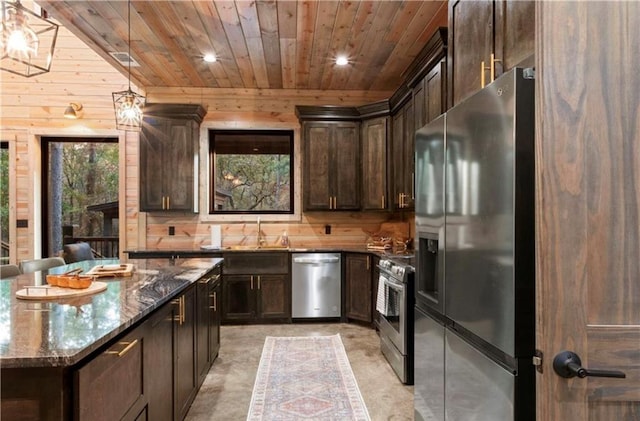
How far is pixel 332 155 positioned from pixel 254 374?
277 cm

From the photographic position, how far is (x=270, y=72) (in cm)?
449

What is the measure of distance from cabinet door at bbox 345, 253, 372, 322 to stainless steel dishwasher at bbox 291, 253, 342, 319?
0.48 ft

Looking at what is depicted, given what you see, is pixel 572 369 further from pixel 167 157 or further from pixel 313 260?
pixel 167 157

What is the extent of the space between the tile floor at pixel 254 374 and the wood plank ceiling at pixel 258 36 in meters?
3.02

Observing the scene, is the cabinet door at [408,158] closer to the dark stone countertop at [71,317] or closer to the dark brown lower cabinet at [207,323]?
the dark brown lower cabinet at [207,323]

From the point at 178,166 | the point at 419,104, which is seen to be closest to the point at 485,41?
the point at 419,104

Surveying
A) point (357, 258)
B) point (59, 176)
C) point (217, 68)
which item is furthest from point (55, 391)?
point (59, 176)

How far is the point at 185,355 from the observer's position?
232 centimetres

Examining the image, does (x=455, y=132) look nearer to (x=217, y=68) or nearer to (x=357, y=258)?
A: (x=357, y=258)

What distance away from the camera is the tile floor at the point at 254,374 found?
2.48m

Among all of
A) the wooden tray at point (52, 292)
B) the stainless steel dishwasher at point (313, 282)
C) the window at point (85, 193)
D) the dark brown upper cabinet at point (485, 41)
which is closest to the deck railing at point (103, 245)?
the window at point (85, 193)

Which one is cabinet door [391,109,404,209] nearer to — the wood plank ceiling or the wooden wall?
the wood plank ceiling

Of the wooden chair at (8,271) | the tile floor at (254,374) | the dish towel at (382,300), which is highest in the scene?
the wooden chair at (8,271)

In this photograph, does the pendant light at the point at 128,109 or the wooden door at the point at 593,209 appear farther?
the pendant light at the point at 128,109
